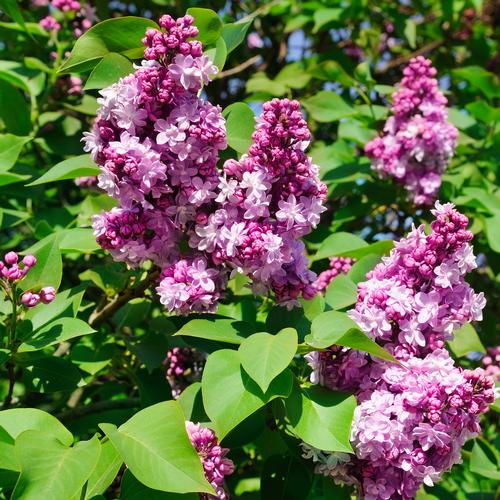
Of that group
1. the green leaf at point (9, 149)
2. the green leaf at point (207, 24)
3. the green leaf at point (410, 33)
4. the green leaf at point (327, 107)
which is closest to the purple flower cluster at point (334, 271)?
the green leaf at point (327, 107)

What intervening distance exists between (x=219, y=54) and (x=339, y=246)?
2.12 feet

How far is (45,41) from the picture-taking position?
3057mm

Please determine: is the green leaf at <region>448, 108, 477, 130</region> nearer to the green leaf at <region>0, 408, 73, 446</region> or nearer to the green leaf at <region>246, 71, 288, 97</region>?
the green leaf at <region>246, 71, 288, 97</region>

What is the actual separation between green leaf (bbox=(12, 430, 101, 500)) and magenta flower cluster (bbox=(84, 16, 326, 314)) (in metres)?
0.38

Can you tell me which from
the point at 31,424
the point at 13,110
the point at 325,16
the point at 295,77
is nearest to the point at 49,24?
the point at 13,110

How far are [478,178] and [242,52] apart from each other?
1.71m

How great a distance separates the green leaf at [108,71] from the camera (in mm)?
1738

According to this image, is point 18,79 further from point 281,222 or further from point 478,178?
point 478,178

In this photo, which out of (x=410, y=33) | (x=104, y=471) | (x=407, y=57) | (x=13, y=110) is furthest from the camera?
(x=407, y=57)

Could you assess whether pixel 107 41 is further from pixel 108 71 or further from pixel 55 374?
pixel 55 374

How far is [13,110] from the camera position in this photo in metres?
2.50

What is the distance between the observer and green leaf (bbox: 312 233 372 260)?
2.15 m

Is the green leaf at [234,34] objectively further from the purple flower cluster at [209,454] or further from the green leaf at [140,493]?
the green leaf at [140,493]

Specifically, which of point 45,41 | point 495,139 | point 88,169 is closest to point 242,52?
point 45,41
